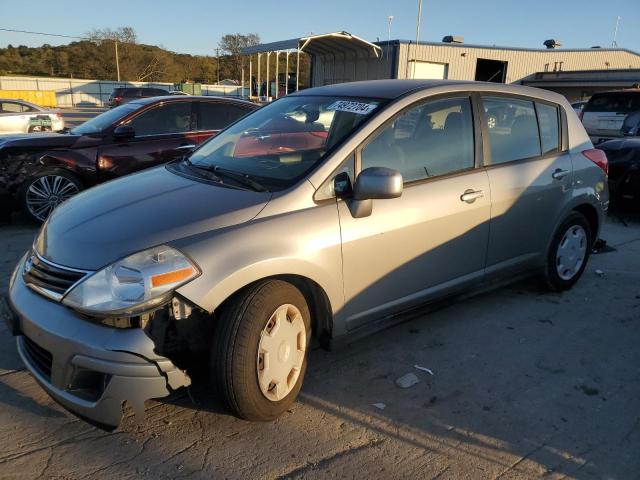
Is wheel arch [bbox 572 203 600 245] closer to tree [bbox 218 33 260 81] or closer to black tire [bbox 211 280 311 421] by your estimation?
black tire [bbox 211 280 311 421]

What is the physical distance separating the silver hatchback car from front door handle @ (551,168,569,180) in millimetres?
13

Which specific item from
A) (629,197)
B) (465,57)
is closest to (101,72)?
(465,57)

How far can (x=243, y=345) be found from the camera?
2383mm

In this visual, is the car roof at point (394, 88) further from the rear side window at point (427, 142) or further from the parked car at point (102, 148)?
the parked car at point (102, 148)

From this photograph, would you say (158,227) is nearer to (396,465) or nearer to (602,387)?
(396,465)

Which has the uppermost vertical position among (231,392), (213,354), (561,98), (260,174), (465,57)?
(465,57)

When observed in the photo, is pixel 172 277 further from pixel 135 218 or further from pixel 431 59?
pixel 431 59

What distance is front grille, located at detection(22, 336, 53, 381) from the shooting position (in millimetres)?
Answer: 2354

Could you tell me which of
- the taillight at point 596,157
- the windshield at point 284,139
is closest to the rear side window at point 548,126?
the taillight at point 596,157

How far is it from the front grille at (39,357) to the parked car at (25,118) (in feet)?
48.1

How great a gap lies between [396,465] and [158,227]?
160 cm

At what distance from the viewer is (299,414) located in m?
2.77

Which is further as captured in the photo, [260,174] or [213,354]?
[260,174]

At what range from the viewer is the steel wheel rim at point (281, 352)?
99.4 inches
